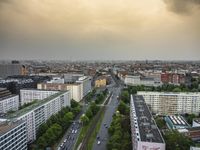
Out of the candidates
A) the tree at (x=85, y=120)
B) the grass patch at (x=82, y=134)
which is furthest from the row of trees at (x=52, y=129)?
the grass patch at (x=82, y=134)

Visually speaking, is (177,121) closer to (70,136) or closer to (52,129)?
(70,136)

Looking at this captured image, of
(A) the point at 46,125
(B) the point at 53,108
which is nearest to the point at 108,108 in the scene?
(B) the point at 53,108

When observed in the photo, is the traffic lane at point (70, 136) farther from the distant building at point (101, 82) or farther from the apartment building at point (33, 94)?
the distant building at point (101, 82)

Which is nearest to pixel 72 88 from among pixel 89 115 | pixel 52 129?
pixel 89 115

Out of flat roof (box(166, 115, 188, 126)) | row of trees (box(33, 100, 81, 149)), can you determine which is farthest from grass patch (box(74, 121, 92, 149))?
flat roof (box(166, 115, 188, 126))

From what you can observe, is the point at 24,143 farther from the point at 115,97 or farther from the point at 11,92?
the point at 115,97
